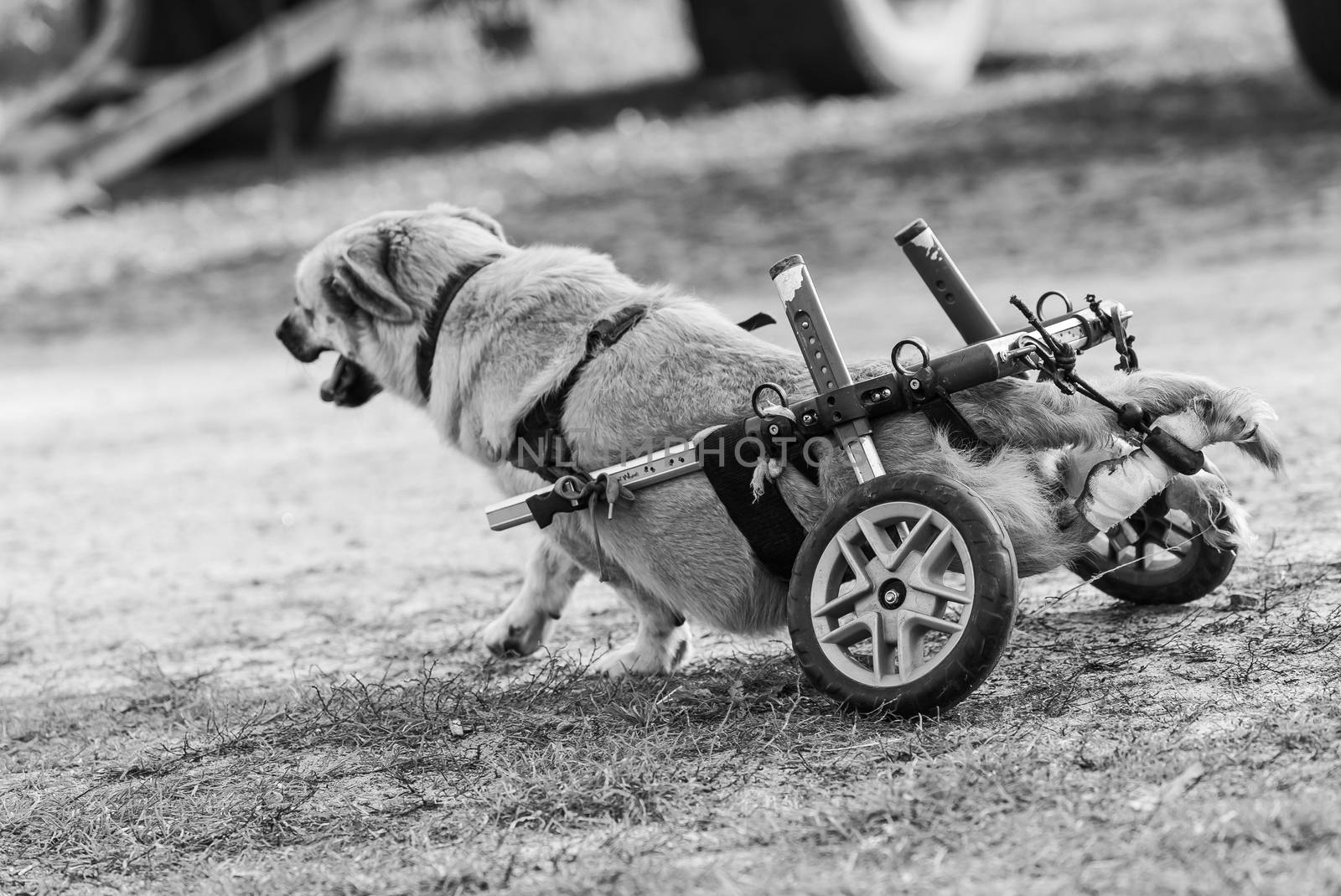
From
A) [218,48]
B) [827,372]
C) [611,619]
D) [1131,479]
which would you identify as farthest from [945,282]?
[218,48]

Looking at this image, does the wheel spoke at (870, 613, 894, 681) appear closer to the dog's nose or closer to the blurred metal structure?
the dog's nose

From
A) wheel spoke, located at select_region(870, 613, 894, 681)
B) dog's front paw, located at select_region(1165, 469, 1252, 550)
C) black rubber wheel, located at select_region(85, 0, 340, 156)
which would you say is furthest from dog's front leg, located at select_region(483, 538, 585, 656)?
black rubber wheel, located at select_region(85, 0, 340, 156)

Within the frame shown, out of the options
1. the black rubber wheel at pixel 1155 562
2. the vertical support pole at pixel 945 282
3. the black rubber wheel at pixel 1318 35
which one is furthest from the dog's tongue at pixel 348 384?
the black rubber wheel at pixel 1318 35

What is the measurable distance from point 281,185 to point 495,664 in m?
11.9

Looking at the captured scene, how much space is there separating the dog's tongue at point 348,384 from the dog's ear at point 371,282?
434mm

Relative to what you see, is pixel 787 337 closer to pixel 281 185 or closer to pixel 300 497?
pixel 300 497

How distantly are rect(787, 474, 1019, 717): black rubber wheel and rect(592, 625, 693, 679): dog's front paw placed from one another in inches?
32.3

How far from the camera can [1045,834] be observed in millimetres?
3074

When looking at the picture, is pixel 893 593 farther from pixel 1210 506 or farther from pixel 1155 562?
pixel 1155 562

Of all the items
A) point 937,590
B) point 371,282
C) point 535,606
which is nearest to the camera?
point 937,590

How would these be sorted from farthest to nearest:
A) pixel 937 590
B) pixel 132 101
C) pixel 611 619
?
pixel 132 101 → pixel 611 619 → pixel 937 590

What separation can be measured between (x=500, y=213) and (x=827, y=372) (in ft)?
33.9

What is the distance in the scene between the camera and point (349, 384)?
16.9 ft

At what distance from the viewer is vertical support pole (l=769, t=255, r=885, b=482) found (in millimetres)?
3781
